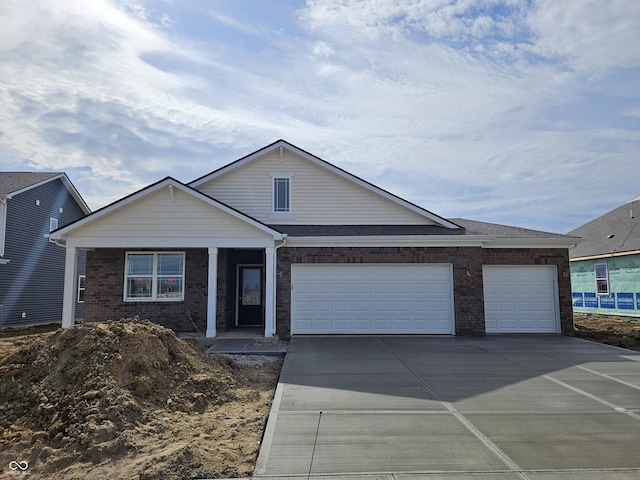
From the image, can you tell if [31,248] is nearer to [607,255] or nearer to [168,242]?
[168,242]

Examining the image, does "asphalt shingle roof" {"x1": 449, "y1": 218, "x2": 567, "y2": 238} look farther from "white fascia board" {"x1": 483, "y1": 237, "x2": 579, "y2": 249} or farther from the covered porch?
the covered porch

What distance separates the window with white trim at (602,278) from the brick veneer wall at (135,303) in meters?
17.6

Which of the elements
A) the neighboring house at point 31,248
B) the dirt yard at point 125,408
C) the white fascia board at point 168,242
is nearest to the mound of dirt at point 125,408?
the dirt yard at point 125,408

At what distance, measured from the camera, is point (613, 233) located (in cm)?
2152

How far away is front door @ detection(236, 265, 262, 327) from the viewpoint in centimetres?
1538

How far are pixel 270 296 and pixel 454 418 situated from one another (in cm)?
787

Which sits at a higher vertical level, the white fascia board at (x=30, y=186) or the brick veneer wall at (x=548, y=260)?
the white fascia board at (x=30, y=186)

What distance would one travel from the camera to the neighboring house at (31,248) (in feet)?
59.2

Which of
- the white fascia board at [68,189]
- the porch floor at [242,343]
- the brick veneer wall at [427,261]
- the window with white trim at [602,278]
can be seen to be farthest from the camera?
the window with white trim at [602,278]

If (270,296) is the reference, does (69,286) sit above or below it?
above

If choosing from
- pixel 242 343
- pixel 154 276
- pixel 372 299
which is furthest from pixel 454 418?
pixel 154 276

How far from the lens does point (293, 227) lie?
1476 cm

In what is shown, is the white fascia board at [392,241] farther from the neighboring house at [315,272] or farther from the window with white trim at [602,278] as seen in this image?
the window with white trim at [602,278]

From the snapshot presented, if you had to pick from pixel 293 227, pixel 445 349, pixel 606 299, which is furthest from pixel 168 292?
pixel 606 299
